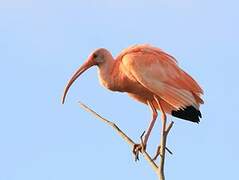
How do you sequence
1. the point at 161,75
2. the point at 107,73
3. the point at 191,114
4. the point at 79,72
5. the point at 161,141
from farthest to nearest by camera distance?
the point at 79,72
the point at 107,73
the point at 161,75
the point at 191,114
the point at 161,141

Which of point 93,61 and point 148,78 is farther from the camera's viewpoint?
point 93,61

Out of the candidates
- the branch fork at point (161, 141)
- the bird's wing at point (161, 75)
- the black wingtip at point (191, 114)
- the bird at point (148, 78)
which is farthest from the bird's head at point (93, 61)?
the branch fork at point (161, 141)

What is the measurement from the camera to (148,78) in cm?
1045

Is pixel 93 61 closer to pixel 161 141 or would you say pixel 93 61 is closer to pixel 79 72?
pixel 79 72

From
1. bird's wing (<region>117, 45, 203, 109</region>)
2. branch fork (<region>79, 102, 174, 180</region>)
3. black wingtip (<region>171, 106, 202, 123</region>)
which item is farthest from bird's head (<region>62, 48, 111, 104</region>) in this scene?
branch fork (<region>79, 102, 174, 180</region>)

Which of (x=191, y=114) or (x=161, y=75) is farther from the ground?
(x=161, y=75)

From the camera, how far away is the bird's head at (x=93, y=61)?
10.9 meters

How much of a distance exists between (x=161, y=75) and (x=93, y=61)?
3.63ft

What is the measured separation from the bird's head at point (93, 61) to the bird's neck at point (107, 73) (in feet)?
0.28

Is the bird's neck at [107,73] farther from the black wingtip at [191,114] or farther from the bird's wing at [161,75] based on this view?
the black wingtip at [191,114]

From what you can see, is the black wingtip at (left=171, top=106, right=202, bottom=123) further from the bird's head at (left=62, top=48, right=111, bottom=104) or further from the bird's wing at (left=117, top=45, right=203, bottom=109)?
the bird's head at (left=62, top=48, right=111, bottom=104)

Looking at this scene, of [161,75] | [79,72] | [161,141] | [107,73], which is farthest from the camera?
[79,72]

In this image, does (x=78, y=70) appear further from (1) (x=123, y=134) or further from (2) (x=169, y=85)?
(1) (x=123, y=134)

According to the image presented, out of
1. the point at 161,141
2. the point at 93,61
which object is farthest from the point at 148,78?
the point at 161,141
